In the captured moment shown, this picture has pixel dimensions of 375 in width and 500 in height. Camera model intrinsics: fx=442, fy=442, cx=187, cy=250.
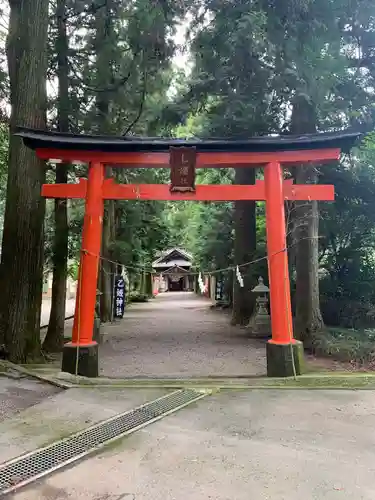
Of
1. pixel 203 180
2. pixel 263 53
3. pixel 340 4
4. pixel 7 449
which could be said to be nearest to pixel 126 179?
pixel 203 180

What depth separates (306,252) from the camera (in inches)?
Answer: 371

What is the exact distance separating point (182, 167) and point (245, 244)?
27.2ft

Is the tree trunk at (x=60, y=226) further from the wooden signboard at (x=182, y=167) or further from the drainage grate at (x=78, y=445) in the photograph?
the drainage grate at (x=78, y=445)

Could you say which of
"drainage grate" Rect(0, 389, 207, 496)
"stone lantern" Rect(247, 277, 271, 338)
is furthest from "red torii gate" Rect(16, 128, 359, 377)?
"stone lantern" Rect(247, 277, 271, 338)

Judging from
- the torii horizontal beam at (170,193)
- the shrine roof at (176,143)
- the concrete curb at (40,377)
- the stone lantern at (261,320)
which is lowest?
the concrete curb at (40,377)

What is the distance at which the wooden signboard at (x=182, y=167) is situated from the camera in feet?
20.2

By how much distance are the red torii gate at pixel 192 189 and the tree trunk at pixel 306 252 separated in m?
3.05

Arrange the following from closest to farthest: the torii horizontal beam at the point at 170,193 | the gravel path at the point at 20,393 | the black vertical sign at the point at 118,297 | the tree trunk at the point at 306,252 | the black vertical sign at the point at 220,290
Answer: the gravel path at the point at 20,393, the torii horizontal beam at the point at 170,193, the tree trunk at the point at 306,252, the black vertical sign at the point at 118,297, the black vertical sign at the point at 220,290

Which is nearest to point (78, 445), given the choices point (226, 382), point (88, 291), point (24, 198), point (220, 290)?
point (226, 382)

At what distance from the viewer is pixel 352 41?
30.5 ft

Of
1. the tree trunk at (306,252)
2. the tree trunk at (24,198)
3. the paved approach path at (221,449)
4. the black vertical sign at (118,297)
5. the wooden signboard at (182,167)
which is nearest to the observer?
the paved approach path at (221,449)

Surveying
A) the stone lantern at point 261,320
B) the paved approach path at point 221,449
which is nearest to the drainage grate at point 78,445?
the paved approach path at point 221,449

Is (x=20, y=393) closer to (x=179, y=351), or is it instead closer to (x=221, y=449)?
(x=221, y=449)

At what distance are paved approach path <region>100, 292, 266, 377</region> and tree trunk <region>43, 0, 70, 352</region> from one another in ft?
3.74
